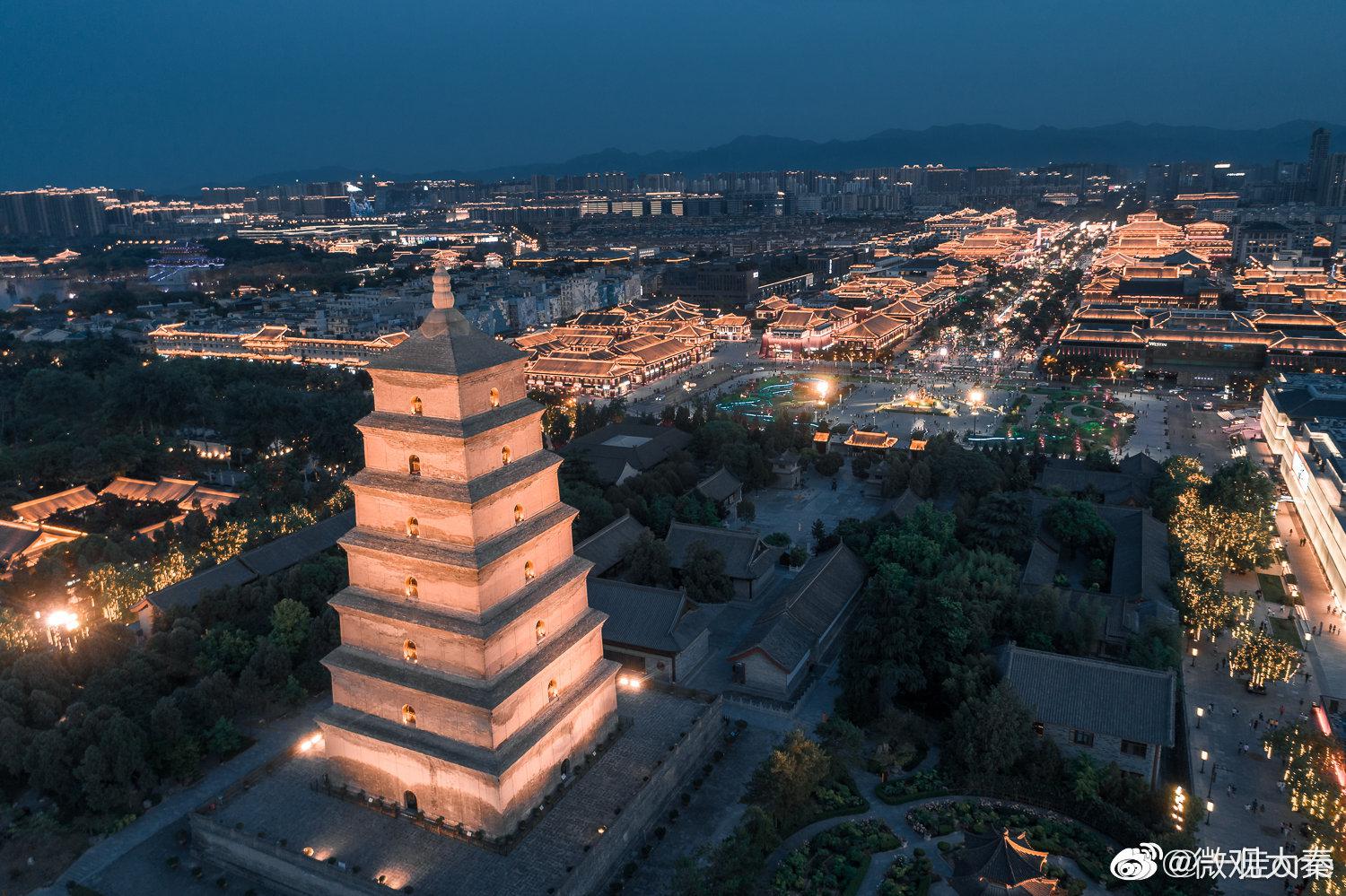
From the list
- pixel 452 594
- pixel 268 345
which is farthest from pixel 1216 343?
pixel 268 345

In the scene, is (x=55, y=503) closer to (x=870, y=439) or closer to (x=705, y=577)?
(x=705, y=577)

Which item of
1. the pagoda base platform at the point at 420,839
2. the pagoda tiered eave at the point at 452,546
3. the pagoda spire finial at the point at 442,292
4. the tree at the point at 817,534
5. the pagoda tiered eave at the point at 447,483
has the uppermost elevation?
the pagoda spire finial at the point at 442,292

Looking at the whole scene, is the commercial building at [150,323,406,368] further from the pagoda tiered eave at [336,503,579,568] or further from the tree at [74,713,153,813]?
the pagoda tiered eave at [336,503,579,568]

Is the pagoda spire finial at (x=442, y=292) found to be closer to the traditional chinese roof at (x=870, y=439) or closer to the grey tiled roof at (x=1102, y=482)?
the grey tiled roof at (x=1102, y=482)

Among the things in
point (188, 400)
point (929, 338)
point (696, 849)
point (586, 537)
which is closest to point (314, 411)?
point (188, 400)

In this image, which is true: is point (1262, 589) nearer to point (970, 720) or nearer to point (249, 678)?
point (970, 720)

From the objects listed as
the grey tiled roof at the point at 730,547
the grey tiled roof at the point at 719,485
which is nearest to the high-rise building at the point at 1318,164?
the grey tiled roof at the point at 719,485
